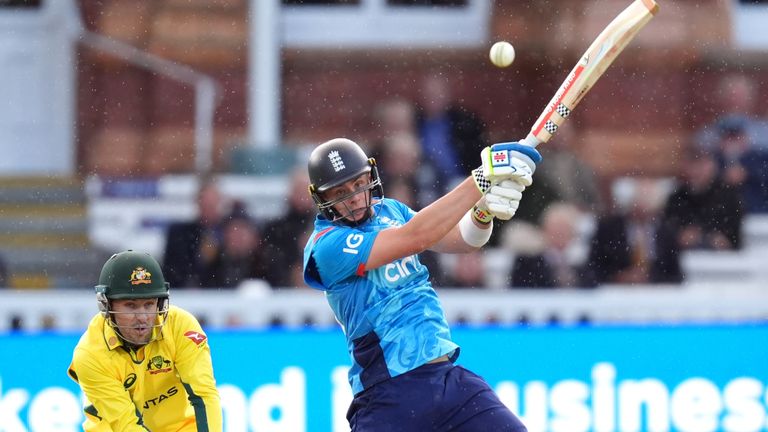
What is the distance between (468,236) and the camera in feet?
17.3

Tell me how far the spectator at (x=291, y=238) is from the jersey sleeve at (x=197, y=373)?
121 inches

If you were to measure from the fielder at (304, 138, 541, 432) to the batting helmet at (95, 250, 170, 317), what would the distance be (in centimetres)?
55

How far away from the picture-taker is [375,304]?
499 cm

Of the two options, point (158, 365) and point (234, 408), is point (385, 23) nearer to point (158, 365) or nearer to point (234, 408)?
point (234, 408)

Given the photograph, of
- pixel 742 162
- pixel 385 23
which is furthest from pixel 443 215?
pixel 385 23

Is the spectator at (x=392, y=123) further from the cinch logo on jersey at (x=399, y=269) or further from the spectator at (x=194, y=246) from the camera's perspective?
the cinch logo on jersey at (x=399, y=269)

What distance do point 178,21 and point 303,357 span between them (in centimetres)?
363

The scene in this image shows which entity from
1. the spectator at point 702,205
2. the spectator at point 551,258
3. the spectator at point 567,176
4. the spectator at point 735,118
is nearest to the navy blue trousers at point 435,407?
the spectator at point 551,258

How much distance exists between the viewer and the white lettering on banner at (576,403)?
7445 mm

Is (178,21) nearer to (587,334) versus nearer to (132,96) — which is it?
(132,96)

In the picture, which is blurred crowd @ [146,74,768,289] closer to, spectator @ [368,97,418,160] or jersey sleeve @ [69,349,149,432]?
spectator @ [368,97,418,160]

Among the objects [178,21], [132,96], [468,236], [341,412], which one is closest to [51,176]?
[132,96]

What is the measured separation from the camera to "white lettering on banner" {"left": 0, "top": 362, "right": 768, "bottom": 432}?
7445 mm

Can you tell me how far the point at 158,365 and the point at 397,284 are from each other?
96cm
